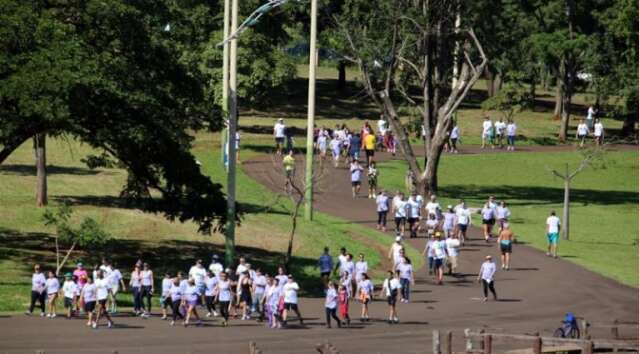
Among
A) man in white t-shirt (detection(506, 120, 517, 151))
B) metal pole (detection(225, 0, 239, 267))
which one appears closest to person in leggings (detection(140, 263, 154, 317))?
metal pole (detection(225, 0, 239, 267))

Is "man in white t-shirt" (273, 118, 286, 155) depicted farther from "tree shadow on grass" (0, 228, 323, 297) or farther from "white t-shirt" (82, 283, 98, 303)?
"white t-shirt" (82, 283, 98, 303)

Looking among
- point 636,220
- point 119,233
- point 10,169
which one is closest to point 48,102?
point 119,233

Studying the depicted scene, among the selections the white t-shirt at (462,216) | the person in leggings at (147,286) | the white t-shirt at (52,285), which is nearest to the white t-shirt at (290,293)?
the person in leggings at (147,286)

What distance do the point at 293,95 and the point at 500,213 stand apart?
49.2m

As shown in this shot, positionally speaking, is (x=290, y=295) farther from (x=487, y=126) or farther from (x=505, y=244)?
(x=487, y=126)

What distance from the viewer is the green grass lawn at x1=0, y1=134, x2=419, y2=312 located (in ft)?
144

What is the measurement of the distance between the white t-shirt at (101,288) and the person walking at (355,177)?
82.1 feet

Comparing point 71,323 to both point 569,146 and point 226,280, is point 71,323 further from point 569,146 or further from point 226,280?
point 569,146

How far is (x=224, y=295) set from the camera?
117ft

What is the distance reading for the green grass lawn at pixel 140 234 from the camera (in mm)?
43781

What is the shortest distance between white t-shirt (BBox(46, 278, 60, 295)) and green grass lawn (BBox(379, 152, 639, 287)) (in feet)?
65.2

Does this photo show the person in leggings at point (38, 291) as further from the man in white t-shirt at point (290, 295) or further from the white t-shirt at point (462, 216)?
the white t-shirt at point (462, 216)

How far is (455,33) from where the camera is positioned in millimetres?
62250

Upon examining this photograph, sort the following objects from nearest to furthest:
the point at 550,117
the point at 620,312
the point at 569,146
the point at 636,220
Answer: the point at 620,312, the point at 636,220, the point at 569,146, the point at 550,117
